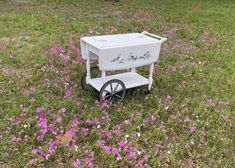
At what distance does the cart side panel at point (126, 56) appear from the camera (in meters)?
3.90

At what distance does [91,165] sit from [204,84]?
11.2ft

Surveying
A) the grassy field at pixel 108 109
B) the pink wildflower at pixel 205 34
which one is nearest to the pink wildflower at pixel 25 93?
the grassy field at pixel 108 109

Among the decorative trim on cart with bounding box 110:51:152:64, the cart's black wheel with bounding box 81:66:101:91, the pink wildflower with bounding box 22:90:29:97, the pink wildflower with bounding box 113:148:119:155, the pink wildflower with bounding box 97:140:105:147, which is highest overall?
the decorative trim on cart with bounding box 110:51:152:64

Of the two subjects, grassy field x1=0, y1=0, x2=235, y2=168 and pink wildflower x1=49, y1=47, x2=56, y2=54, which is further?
pink wildflower x1=49, y1=47, x2=56, y2=54

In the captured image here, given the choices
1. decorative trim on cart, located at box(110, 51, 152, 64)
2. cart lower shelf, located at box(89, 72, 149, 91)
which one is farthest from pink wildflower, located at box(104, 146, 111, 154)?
decorative trim on cart, located at box(110, 51, 152, 64)

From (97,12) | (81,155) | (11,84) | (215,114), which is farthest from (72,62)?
(97,12)

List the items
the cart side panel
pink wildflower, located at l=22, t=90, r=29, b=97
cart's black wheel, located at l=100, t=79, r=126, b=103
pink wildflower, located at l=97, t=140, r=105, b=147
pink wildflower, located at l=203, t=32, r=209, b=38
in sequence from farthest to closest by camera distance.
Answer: pink wildflower, located at l=203, t=32, r=209, b=38 < pink wildflower, located at l=22, t=90, r=29, b=97 < cart's black wheel, located at l=100, t=79, r=126, b=103 < the cart side panel < pink wildflower, located at l=97, t=140, r=105, b=147

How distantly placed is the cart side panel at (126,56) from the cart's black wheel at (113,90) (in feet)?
1.08

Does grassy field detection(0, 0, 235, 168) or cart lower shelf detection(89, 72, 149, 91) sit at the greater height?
cart lower shelf detection(89, 72, 149, 91)

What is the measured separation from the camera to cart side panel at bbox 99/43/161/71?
390 centimetres

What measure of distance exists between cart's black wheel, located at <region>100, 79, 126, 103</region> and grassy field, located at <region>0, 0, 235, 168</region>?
0.56ft

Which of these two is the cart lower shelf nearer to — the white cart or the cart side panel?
the white cart

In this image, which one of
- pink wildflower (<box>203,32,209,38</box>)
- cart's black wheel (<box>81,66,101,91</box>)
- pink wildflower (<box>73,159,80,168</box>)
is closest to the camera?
pink wildflower (<box>73,159,80,168</box>)

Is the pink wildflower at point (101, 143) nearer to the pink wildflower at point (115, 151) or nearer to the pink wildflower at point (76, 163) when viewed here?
the pink wildflower at point (115, 151)
